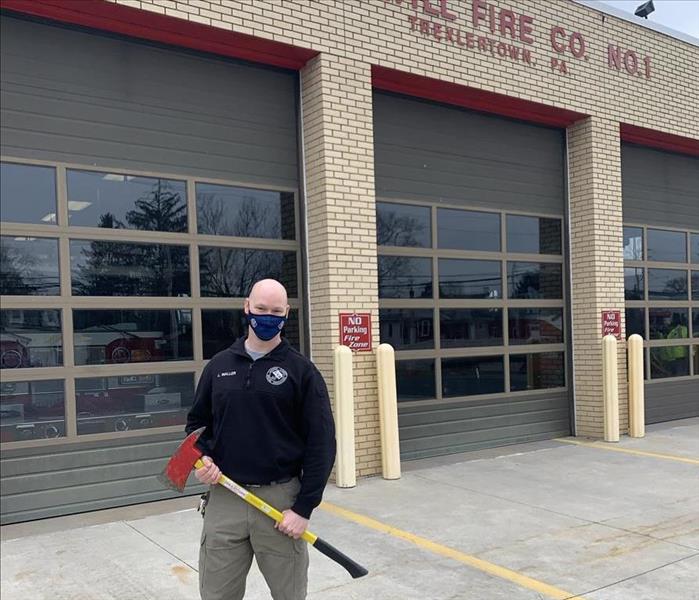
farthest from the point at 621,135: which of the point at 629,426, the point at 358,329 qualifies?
the point at 358,329

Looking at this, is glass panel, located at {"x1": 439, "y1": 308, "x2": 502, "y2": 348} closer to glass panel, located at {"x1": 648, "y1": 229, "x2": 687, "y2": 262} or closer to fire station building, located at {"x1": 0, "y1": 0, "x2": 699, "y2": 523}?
fire station building, located at {"x1": 0, "y1": 0, "x2": 699, "y2": 523}

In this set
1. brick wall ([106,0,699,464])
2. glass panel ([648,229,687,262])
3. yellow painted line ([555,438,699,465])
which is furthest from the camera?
glass panel ([648,229,687,262])

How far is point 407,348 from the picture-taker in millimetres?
8367

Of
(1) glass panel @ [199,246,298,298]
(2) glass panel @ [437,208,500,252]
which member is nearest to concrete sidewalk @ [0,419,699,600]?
(1) glass panel @ [199,246,298,298]

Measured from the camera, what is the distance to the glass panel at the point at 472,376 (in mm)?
8750

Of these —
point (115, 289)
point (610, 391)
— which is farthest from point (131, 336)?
point (610, 391)

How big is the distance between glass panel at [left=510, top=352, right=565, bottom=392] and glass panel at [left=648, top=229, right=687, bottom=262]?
108 inches

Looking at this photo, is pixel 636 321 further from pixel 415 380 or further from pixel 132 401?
pixel 132 401

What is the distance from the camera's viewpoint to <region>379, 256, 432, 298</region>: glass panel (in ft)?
27.0

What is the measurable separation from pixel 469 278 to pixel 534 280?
4.41ft

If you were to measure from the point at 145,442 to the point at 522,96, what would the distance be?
619cm

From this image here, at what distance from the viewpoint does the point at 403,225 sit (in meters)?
8.47

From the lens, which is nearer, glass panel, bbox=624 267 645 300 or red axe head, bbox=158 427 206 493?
red axe head, bbox=158 427 206 493

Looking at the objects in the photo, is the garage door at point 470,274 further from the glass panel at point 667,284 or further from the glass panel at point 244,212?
the glass panel at point 667,284
